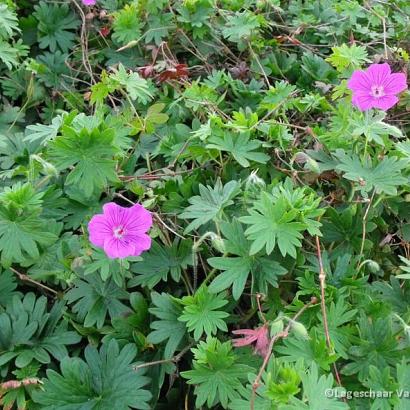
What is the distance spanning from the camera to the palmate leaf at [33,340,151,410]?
1.35 m

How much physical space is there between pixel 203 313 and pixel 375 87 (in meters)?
0.89

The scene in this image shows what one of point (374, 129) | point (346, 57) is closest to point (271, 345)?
point (374, 129)

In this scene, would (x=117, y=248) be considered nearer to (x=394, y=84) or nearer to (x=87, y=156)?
(x=87, y=156)

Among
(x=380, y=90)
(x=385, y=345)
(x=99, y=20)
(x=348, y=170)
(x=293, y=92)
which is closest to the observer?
(x=385, y=345)

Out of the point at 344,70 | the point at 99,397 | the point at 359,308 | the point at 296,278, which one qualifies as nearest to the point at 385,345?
the point at 359,308

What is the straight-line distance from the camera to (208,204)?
155 centimetres

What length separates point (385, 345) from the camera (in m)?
1.37

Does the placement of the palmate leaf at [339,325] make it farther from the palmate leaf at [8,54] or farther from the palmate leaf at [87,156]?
the palmate leaf at [8,54]

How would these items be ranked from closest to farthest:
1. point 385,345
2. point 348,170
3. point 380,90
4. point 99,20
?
point 385,345, point 348,170, point 380,90, point 99,20

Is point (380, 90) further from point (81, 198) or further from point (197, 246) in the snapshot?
point (81, 198)

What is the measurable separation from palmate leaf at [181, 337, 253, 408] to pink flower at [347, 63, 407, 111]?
851mm

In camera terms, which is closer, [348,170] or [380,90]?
[348,170]

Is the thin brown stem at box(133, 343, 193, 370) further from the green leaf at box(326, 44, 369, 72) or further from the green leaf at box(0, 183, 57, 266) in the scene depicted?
the green leaf at box(326, 44, 369, 72)

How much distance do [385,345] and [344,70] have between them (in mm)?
1130
